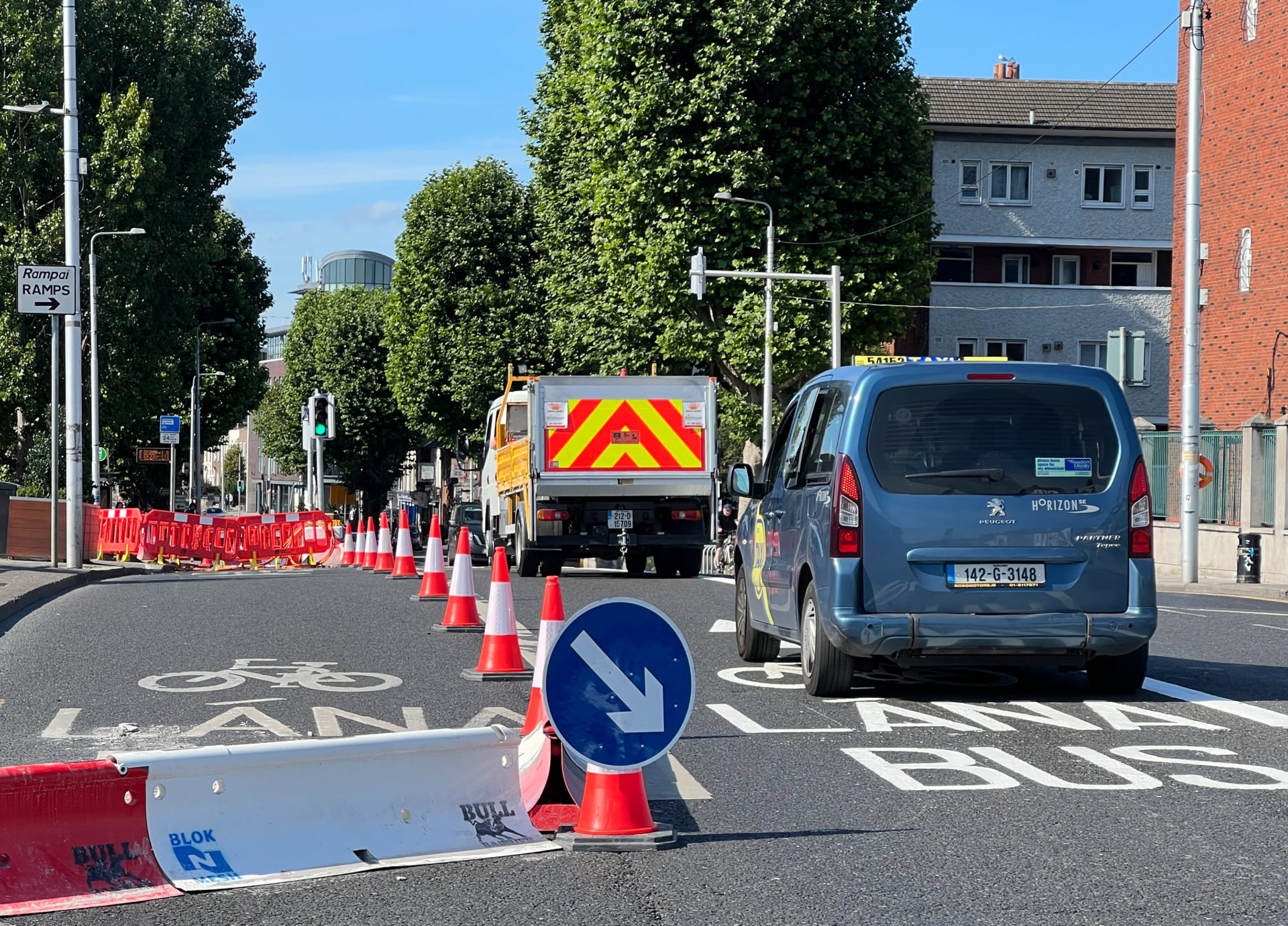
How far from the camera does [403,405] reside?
57.1 metres

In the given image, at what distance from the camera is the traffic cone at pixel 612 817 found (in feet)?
19.6

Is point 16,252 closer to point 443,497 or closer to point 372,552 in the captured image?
point 372,552

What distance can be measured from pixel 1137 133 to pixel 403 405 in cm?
2475

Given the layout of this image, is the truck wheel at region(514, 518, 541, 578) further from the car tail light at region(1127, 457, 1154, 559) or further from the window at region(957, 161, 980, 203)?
the window at region(957, 161, 980, 203)

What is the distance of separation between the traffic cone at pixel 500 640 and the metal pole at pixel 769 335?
2332 centimetres

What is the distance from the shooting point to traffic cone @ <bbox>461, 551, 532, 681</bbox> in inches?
428

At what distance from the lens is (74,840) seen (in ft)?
17.0

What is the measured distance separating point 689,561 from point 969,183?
1236 inches

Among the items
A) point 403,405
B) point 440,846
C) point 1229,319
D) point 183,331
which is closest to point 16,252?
point 183,331

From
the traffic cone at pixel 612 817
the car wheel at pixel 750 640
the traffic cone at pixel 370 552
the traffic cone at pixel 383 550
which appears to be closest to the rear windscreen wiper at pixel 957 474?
the car wheel at pixel 750 640

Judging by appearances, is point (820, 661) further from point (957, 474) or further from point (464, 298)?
point (464, 298)

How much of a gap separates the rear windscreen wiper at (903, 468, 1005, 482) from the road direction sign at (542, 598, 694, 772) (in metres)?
3.75

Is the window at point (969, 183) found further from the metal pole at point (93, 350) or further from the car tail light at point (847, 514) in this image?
the car tail light at point (847, 514)

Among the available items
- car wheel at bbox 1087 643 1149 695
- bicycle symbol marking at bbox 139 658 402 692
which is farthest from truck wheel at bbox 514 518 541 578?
car wheel at bbox 1087 643 1149 695
